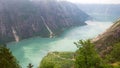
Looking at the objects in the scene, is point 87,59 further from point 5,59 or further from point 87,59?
point 5,59

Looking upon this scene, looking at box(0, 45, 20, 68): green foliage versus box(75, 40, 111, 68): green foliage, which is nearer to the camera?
box(0, 45, 20, 68): green foliage

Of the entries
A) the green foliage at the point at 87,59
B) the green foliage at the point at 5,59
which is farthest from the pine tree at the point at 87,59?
the green foliage at the point at 5,59

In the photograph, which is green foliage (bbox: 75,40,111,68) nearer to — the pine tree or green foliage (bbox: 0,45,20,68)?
the pine tree

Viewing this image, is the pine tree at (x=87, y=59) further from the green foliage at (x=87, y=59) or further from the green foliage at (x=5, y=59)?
the green foliage at (x=5, y=59)

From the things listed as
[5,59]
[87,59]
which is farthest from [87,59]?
[5,59]

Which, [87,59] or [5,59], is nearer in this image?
[5,59]

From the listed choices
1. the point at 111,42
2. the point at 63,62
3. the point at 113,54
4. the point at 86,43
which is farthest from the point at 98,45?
the point at 86,43

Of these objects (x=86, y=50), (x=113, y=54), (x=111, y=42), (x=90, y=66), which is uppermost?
(x=111, y=42)

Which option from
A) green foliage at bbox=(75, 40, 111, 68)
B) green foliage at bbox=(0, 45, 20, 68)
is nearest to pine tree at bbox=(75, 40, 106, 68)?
green foliage at bbox=(75, 40, 111, 68)

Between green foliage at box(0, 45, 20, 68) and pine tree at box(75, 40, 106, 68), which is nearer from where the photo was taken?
green foliage at box(0, 45, 20, 68)

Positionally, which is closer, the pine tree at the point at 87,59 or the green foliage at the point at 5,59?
the green foliage at the point at 5,59

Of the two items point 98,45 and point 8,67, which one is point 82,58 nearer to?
point 8,67
